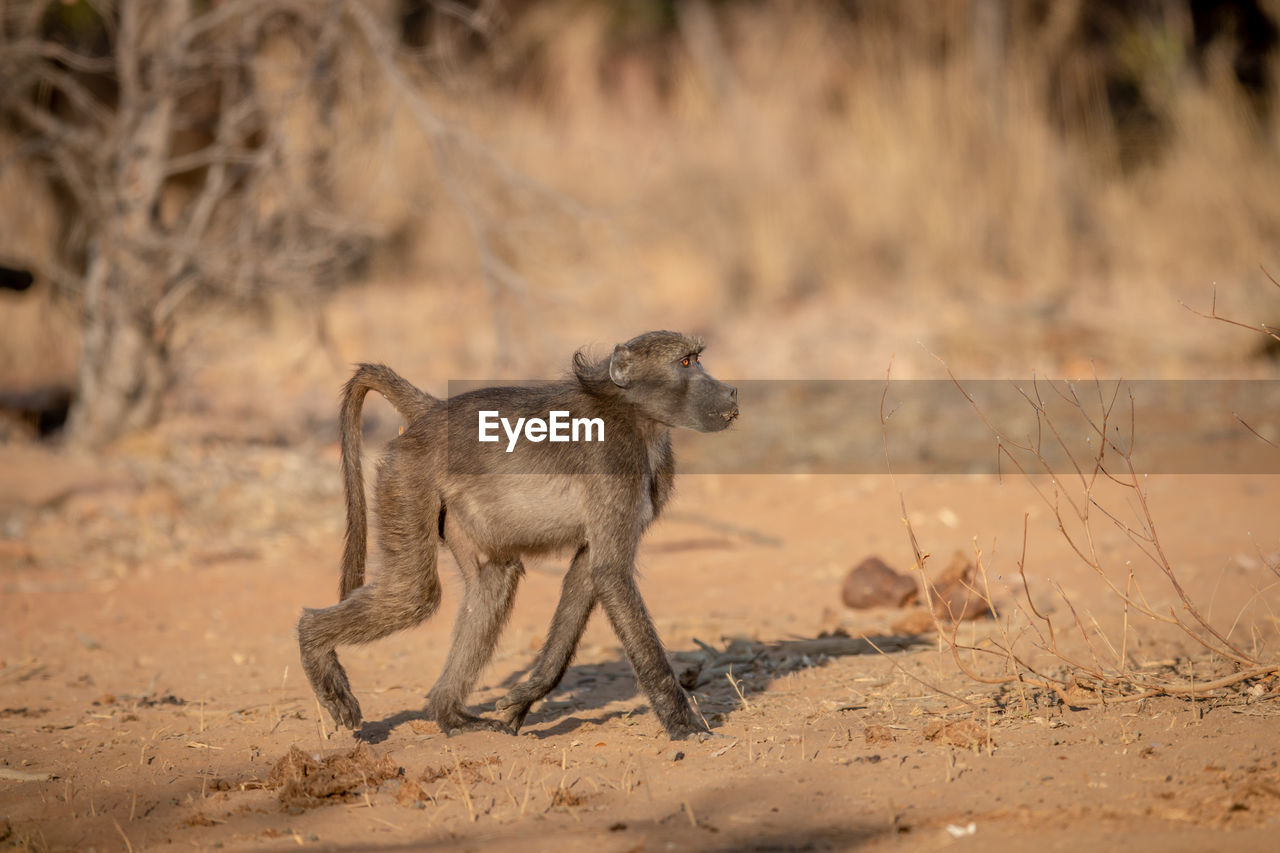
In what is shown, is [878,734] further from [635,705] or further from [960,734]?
[635,705]

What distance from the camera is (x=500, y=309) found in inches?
343

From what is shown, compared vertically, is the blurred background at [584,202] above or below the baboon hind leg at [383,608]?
above

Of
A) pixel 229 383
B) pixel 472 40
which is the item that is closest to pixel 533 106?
pixel 472 40

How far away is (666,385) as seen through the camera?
4426 mm

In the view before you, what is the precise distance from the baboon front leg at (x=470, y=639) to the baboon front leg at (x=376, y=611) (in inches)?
6.8

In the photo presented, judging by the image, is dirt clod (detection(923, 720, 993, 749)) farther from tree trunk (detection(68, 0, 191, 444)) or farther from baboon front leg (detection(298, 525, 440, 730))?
tree trunk (detection(68, 0, 191, 444))

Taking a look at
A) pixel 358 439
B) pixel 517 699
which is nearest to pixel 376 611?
pixel 517 699

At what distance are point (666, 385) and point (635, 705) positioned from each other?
1.30 meters

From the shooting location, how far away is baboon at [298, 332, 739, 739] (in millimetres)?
4258

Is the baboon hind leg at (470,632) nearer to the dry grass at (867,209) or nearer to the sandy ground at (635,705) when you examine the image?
the sandy ground at (635,705)

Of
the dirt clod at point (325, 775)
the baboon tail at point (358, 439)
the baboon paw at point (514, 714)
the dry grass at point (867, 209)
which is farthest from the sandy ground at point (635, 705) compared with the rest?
the dry grass at point (867, 209)

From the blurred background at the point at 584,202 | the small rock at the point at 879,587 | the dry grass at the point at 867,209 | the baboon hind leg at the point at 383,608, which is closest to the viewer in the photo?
the baboon hind leg at the point at 383,608

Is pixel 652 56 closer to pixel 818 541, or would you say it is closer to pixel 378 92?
pixel 378 92

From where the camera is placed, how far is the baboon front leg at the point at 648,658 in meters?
4.17
